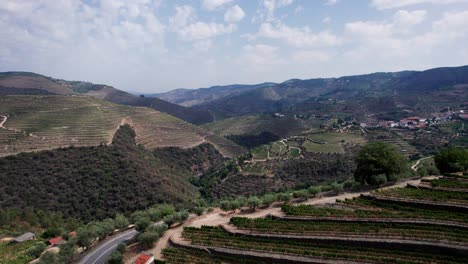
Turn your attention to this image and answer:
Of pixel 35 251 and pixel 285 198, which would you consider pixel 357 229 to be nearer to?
pixel 285 198

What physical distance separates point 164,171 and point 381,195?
2877 inches

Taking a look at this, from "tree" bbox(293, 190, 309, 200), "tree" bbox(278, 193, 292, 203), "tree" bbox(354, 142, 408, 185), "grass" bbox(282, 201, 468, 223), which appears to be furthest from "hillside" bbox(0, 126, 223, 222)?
"tree" bbox(354, 142, 408, 185)

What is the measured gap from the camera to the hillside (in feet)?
230

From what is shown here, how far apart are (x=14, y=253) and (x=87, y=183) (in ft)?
98.1

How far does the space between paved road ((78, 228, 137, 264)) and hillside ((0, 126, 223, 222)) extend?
2282cm

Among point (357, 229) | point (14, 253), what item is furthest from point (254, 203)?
point (14, 253)

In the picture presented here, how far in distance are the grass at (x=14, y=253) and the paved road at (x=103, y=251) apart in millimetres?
9900

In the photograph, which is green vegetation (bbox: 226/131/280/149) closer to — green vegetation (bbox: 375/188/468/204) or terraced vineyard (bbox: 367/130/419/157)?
terraced vineyard (bbox: 367/130/419/157)

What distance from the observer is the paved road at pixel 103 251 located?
1598 inches

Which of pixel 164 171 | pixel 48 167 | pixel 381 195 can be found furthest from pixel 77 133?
pixel 381 195

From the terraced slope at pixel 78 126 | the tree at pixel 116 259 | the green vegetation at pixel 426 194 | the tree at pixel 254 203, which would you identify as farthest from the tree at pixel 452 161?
the terraced slope at pixel 78 126

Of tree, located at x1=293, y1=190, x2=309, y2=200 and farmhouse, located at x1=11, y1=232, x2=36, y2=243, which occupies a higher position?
tree, located at x1=293, y1=190, x2=309, y2=200

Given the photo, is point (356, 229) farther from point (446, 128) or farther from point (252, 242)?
point (446, 128)

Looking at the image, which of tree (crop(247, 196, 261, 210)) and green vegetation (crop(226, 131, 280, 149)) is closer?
tree (crop(247, 196, 261, 210))
